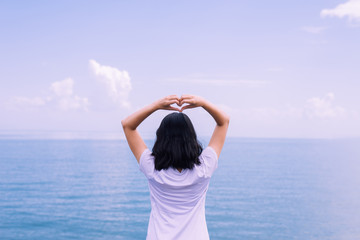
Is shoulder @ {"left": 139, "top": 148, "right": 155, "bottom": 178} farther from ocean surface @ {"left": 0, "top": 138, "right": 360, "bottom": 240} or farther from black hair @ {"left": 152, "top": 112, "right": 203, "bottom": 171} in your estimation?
ocean surface @ {"left": 0, "top": 138, "right": 360, "bottom": 240}

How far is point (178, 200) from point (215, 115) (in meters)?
0.60

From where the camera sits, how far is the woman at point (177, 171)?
88.6 inches

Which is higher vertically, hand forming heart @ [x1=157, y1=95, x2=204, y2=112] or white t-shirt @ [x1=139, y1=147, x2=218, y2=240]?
hand forming heart @ [x1=157, y1=95, x2=204, y2=112]

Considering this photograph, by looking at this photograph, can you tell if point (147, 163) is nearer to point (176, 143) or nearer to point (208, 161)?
point (176, 143)

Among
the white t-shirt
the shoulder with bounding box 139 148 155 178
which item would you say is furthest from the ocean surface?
the shoulder with bounding box 139 148 155 178

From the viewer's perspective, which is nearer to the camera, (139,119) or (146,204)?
(139,119)

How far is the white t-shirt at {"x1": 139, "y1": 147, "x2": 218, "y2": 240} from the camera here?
2268mm

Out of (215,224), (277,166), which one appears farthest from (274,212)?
(277,166)

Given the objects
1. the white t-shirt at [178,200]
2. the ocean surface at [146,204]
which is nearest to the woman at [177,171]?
the white t-shirt at [178,200]

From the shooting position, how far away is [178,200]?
90.1 inches

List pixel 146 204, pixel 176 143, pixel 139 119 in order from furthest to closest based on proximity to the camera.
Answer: pixel 146 204
pixel 139 119
pixel 176 143

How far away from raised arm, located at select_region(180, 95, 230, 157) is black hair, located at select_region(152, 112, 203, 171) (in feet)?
0.37

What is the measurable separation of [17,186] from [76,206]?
38.4 feet

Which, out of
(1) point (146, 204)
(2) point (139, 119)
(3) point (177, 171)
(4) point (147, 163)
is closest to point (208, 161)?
(3) point (177, 171)
